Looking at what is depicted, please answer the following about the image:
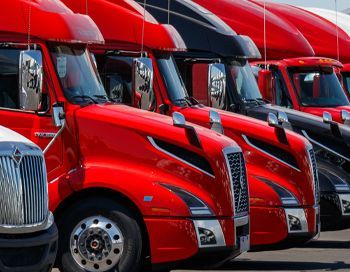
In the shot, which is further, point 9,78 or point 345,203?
point 345,203

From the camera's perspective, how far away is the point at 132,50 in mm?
14711

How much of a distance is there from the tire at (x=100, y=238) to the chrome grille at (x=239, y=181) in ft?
3.63

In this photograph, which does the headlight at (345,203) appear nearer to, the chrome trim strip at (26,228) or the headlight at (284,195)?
the headlight at (284,195)

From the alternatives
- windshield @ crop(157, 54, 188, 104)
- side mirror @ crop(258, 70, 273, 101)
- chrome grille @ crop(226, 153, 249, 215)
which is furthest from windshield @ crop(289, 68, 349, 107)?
chrome grille @ crop(226, 153, 249, 215)

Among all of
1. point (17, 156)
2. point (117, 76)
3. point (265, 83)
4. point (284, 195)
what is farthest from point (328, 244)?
point (17, 156)

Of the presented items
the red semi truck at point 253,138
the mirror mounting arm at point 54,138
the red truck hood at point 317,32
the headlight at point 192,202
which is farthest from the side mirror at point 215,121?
the red truck hood at point 317,32

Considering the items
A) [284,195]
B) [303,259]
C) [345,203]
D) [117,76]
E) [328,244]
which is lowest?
[328,244]

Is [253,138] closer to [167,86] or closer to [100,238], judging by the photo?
[167,86]

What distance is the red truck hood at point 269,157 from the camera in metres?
14.6

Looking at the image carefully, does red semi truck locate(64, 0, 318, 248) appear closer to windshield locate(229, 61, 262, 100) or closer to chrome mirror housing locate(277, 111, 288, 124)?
chrome mirror housing locate(277, 111, 288, 124)

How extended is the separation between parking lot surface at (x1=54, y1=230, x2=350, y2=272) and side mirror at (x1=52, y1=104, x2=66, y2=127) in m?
2.47

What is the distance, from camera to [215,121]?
47.7 feet

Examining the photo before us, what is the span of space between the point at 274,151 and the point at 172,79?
1380mm

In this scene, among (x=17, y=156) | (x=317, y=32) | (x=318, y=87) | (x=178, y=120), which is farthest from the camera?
(x=317, y=32)
